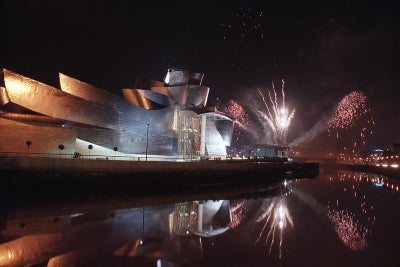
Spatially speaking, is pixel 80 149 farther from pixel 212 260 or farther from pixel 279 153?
pixel 279 153

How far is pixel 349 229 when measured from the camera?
1296 centimetres

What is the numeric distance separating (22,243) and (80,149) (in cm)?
1495

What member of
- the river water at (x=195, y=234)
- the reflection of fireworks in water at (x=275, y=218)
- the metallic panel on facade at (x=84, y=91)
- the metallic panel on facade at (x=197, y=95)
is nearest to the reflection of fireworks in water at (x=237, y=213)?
the river water at (x=195, y=234)

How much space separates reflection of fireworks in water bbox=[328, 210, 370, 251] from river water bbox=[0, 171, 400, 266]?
0.12ft

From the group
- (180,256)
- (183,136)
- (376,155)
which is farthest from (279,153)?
(376,155)

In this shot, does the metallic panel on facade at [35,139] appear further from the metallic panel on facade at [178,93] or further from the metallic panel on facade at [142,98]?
the metallic panel on facade at [178,93]

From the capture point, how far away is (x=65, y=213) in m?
14.6

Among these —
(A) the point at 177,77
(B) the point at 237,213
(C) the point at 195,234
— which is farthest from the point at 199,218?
(A) the point at 177,77

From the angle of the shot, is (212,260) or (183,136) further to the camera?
(183,136)

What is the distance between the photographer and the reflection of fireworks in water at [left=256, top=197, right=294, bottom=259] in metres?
11.3

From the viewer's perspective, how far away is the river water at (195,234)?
8.92 meters

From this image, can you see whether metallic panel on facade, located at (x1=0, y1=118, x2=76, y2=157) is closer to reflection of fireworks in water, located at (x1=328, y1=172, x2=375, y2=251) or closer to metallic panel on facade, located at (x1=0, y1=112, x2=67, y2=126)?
metallic panel on facade, located at (x1=0, y1=112, x2=67, y2=126)

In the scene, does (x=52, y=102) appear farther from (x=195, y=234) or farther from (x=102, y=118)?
(x=195, y=234)

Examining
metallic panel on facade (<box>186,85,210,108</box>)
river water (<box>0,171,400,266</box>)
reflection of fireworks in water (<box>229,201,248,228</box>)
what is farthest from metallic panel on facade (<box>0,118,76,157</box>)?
metallic panel on facade (<box>186,85,210,108</box>)
